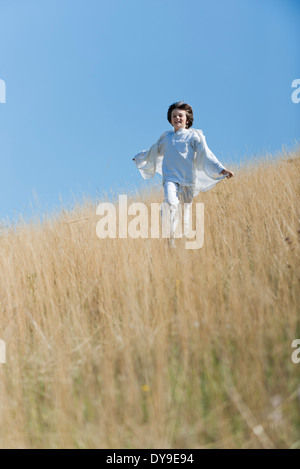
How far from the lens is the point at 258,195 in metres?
4.61

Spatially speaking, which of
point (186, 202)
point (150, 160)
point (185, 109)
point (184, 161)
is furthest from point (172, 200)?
point (185, 109)

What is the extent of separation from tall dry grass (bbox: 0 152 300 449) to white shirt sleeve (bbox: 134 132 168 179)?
1499 millimetres

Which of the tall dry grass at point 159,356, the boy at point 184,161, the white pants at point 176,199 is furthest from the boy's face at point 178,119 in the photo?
the tall dry grass at point 159,356

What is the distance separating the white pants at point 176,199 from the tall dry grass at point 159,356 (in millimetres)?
448

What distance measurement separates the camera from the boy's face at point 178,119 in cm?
430

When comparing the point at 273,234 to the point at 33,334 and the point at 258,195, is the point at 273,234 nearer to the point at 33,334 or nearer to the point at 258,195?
the point at 258,195

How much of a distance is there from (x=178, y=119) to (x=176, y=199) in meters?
0.96

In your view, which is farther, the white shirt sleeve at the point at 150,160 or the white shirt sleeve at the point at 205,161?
the white shirt sleeve at the point at 150,160

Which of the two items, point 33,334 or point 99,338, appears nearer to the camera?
point 99,338

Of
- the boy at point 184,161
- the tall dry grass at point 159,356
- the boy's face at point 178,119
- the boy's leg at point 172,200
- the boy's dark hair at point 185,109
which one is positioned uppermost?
the boy's dark hair at point 185,109

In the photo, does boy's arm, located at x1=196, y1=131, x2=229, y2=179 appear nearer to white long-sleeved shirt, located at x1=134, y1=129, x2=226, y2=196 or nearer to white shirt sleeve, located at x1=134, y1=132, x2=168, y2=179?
white long-sleeved shirt, located at x1=134, y1=129, x2=226, y2=196

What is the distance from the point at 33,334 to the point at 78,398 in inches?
37.4

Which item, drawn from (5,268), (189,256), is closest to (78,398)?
(189,256)

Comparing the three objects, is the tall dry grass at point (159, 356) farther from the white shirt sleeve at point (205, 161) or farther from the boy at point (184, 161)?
the white shirt sleeve at point (205, 161)
